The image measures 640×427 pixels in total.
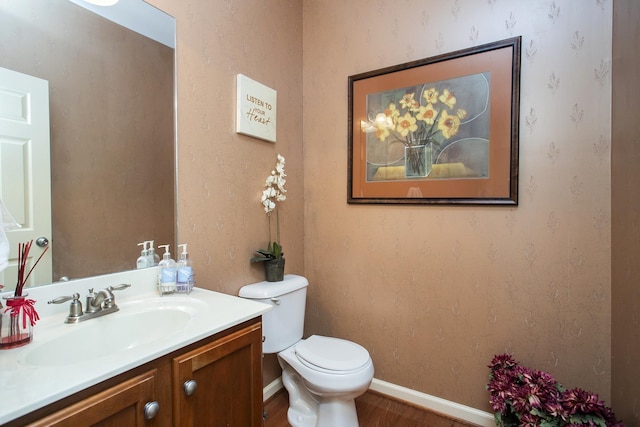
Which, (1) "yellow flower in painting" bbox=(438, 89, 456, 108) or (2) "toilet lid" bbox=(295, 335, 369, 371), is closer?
(2) "toilet lid" bbox=(295, 335, 369, 371)

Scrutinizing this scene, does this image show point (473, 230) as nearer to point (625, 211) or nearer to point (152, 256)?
point (625, 211)

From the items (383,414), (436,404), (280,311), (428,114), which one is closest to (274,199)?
(280,311)

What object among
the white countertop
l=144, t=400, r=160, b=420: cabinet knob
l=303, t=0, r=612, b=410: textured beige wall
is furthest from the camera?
l=303, t=0, r=612, b=410: textured beige wall

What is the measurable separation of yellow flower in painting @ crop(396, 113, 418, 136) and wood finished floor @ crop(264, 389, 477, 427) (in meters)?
1.63

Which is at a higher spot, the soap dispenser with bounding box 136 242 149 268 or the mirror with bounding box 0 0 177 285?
the mirror with bounding box 0 0 177 285

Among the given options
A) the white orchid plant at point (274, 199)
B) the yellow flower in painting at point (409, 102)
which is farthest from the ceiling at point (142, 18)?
the yellow flower in painting at point (409, 102)

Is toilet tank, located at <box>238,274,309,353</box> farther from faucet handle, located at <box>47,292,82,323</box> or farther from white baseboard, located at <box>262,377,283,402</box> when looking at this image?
faucet handle, located at <box>47,292,82,323</box>

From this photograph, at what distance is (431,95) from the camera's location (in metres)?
1.71

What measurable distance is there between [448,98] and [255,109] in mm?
1086

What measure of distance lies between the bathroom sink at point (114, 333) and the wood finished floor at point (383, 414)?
3.18 feet

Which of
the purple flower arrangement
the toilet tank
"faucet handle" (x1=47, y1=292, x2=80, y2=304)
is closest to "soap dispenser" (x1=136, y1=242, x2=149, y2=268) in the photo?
"faucet handle" (x1=47, y1=292, x2=80, y2=304)

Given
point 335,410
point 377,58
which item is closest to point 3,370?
point 335,410

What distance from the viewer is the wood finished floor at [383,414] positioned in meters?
1.66

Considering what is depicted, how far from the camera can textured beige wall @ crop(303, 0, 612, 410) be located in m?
1.38
